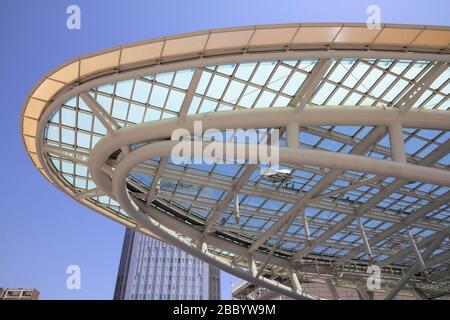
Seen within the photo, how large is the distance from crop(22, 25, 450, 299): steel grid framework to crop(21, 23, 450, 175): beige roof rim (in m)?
0.06

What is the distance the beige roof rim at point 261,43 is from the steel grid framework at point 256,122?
61 mm

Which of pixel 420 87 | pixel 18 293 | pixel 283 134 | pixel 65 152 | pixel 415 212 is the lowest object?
pixel 415 212

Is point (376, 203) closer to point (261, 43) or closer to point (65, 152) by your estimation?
point (261, 43)

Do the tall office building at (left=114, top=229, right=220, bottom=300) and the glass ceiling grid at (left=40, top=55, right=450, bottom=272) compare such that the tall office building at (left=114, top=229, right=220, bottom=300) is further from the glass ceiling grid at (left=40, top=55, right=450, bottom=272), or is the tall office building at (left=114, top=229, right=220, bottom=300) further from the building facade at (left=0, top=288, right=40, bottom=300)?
the glass ceiling grid at (left=40, top=55, right=450, bottom=272)

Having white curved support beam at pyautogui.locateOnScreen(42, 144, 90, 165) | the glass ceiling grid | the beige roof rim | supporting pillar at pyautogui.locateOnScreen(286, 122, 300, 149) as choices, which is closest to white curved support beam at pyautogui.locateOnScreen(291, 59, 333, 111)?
the glass ceiling grid

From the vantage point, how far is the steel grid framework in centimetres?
1571

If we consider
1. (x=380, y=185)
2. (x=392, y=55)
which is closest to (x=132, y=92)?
(x=392, y=55)

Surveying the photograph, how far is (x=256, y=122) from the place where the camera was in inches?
732

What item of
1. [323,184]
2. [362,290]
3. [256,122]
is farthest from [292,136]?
[362,290]

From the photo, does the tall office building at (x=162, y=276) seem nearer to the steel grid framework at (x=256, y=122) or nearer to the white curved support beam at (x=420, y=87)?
the steel grid framework at (x=256, y=122)

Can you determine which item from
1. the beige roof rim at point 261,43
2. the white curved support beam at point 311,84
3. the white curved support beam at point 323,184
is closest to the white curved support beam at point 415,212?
the white curved support beam at point 323,184

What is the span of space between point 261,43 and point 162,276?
12684 centimetres

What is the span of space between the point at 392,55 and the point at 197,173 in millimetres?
15716

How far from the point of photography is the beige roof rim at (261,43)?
14.6m
